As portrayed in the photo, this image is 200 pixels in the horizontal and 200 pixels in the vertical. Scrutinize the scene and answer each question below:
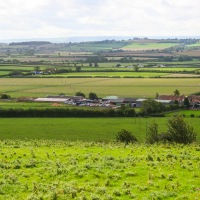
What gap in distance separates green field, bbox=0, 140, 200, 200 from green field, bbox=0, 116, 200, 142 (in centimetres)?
2477

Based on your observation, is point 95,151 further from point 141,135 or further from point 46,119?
point 46,119

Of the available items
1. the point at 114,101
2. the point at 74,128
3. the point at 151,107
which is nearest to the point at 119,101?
the point at 114,101

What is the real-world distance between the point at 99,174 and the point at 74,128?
40.4 m

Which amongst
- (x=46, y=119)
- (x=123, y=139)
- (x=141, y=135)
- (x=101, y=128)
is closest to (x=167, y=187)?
(x=123, y=139)

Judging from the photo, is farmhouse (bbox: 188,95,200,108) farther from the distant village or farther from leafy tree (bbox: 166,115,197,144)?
leafy tree (bbox: 166,115,197,144)

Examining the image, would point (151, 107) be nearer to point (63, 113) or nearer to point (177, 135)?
point (63, 113)

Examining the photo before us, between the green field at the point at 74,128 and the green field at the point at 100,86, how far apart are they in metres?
39.4

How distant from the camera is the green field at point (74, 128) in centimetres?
5403

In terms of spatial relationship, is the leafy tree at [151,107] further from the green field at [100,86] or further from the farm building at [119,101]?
the green field at [100,86]

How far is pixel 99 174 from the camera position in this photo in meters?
19.9

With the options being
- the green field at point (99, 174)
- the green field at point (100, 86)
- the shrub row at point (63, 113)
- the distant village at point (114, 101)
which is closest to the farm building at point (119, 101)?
the distant village at point (114, 101)

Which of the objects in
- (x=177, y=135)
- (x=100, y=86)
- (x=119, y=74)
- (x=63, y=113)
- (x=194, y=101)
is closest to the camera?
(x=177, y=135)

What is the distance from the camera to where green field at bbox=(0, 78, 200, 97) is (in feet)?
368

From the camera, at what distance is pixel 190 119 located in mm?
70125
